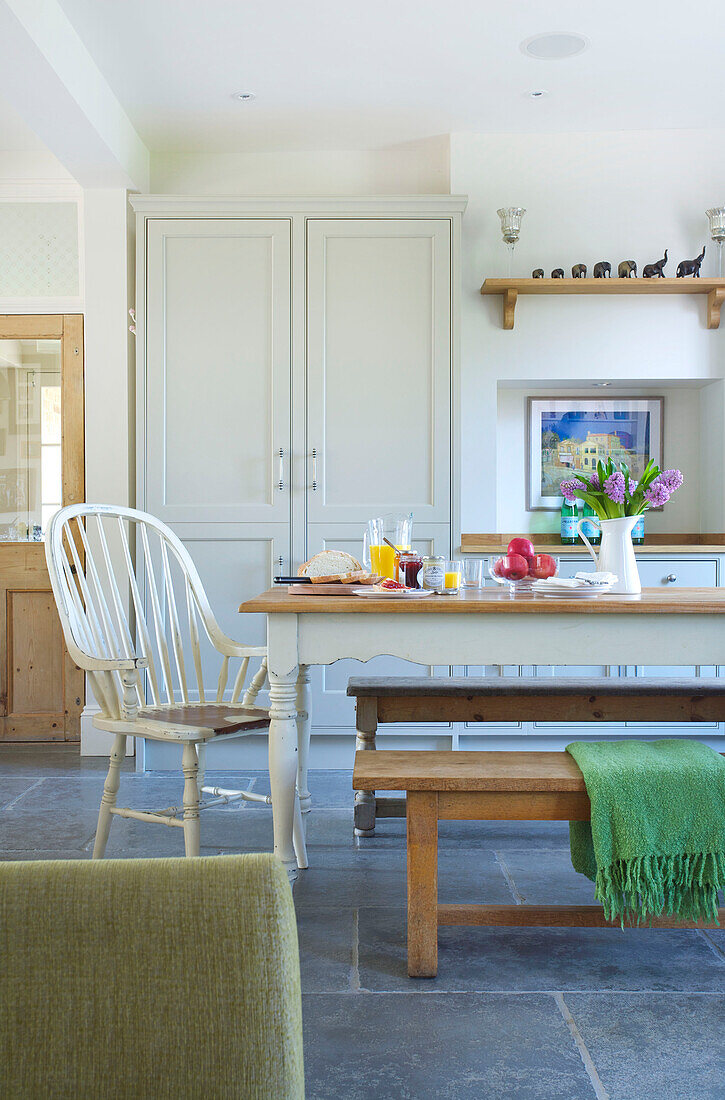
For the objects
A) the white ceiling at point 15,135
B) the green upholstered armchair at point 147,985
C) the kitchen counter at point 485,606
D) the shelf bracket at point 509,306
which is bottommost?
the green upholstered armchair at point 147,985

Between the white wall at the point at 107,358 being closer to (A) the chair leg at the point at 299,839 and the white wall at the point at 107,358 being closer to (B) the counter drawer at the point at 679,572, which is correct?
(A) the chair leg at the point at 299,839

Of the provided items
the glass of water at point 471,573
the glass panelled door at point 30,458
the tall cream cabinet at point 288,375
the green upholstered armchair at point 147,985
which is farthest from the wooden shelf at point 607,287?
the green upholstered armchair at point 147,985

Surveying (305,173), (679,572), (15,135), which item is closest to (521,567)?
(679,572)

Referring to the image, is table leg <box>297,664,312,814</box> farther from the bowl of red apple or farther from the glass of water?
the bowl of red apple

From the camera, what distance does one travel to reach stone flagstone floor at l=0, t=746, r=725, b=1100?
1.50m

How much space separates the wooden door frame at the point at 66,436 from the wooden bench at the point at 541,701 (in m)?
2.07

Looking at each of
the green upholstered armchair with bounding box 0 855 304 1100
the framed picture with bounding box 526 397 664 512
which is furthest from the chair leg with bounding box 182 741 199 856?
the framed picture with bounding box 526 397 664 512

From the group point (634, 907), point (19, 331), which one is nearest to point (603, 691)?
point (634, 907)

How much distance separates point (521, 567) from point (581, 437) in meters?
2.14

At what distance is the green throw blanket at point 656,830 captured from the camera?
177 cm

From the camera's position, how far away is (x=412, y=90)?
364 centimetres

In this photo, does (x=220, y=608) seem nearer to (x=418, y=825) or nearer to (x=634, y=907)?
(x=418, y=825)

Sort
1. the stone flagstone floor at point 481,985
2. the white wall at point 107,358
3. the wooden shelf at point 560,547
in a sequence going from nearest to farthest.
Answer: the stone flagstone floor at point 481,985 → the wooden shelf at point 560,547 → the white wall at point 107,358

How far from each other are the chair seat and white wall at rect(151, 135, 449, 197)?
2650 mm
